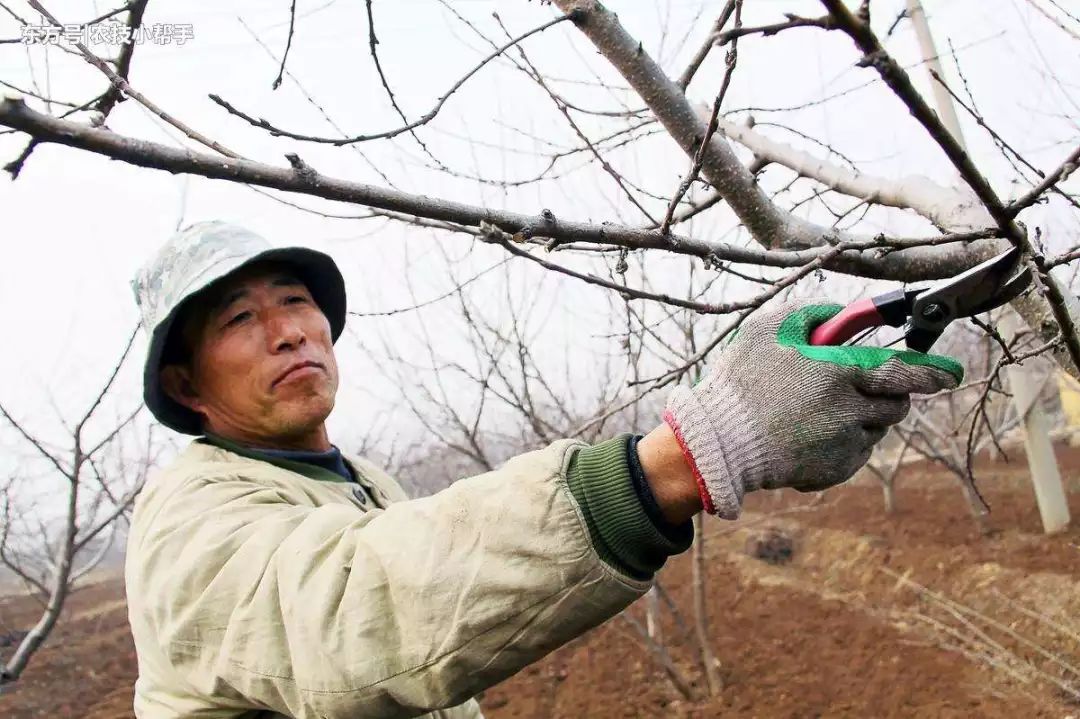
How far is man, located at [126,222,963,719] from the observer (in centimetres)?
83

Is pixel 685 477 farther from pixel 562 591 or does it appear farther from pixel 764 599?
pixel 764 599

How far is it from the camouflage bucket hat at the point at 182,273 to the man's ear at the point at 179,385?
2cm

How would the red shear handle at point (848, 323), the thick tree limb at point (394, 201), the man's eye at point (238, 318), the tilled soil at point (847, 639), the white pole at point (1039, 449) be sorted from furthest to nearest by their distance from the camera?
the white pole at point (1039, 449) < the tilled soil at point (847, 639) < the man's eye at point (238, 318) < the red shear handle at point (848, 323) < the thick tree limb at point (394, 201)

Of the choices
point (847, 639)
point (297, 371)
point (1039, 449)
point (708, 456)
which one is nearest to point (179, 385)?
point (297, 371)

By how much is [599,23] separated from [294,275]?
1008 millimetres

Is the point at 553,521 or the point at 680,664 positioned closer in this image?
the point at 553,521

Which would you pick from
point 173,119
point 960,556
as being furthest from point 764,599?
point 173,119

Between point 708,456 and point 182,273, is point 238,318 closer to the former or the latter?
point 182,273

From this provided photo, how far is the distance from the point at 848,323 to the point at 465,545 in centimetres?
76

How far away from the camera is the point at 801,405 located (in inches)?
38.5

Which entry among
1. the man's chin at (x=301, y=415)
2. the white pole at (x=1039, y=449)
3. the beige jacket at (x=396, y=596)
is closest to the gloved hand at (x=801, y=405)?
the beige jacket at (x=396, y=596)

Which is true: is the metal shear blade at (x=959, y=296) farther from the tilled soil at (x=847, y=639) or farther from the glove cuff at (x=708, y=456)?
the tilled soil at (x=847, y=639)

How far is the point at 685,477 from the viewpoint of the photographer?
93 centimetres

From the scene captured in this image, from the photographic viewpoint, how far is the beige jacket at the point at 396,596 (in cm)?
82
